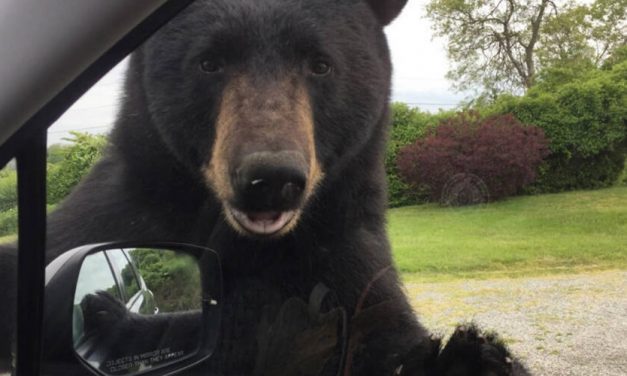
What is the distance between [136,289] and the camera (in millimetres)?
1940

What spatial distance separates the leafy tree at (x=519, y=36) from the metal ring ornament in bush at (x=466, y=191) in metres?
0.24

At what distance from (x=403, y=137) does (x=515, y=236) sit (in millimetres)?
395

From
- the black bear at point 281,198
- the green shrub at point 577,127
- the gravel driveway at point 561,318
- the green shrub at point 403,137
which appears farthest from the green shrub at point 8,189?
the green shrub at point 577,127

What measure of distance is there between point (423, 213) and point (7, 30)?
44.8 inches

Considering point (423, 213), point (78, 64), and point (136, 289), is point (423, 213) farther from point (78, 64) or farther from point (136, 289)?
point (78, 64)

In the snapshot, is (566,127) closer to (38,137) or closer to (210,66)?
(210,66)

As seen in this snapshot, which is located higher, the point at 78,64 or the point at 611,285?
the point at 78,64

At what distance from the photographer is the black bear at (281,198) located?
6.11ft

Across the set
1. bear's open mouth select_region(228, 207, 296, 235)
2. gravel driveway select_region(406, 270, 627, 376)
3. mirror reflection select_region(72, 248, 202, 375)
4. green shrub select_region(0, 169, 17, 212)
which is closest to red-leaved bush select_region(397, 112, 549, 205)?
gravel driveway select_region(406, 270, 627, 376)

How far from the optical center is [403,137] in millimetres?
1991

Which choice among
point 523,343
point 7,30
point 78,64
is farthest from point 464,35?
point 7,30

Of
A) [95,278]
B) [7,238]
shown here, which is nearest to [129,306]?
[95,278]

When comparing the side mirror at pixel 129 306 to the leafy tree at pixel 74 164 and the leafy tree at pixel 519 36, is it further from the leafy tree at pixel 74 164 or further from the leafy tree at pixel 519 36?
the leafy tree at pixel 519 36

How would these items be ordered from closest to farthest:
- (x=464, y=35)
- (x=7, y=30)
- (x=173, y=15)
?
(x=7, y=30), (x=173, y=15), (x=464, y=35)
